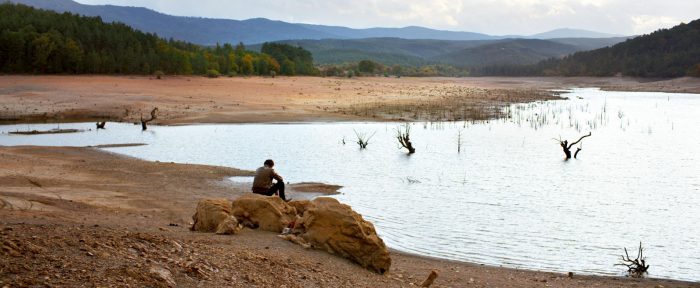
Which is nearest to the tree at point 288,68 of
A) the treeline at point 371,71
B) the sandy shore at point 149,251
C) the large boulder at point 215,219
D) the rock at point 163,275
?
the treeline at point 371,71

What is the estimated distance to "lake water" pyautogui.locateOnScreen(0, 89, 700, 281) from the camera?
43.3ft

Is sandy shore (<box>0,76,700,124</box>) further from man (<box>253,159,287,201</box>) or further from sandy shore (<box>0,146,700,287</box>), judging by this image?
man (<box>253,159,287,201</box>)

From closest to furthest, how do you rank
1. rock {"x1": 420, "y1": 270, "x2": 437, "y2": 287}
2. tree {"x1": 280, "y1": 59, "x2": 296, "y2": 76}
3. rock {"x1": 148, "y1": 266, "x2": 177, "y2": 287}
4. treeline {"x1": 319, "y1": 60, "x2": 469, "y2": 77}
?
1. rock {"x1": 148, "y1": 266, "x2": 177, "y2": 287}
2. rock {"x1": 420, "y1": 270, "x2": 437, "y2": 287}
3. tree {"x1": 280, "y1": 59, "x2": 296, "y2": 76}
4. treeline {"x1": 319, "y1": 60, "x2": 469, "y2": 77}

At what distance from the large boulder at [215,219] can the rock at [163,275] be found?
298 cm

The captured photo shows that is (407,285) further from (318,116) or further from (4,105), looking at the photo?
(4,105)

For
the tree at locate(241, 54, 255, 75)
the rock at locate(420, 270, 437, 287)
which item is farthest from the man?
the tree at locate(241, 54, 255, 75)

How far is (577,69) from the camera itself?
126750mm

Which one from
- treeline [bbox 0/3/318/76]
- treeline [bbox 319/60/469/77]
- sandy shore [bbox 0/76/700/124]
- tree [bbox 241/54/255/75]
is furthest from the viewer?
treeline [bbox 319/60/469/77]

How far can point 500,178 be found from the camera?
21.5 meters

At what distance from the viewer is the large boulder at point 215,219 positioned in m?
10.8

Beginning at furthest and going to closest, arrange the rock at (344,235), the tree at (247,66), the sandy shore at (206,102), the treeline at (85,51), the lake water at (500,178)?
1. the tree at (247,66)
2. the treeline at (85,51)
3. the sandy shore at (206,102)
4. the lake water at (500,178)
5. the rock at (344,235)

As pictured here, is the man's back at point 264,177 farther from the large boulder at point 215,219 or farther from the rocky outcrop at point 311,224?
the large boulder at point 215,219

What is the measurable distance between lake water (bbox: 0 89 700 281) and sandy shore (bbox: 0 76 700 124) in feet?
10.8

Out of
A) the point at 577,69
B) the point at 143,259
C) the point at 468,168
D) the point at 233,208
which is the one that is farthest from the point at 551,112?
the point at 577,69
